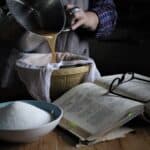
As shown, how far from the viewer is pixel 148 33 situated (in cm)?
247

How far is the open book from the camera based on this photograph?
74 cm

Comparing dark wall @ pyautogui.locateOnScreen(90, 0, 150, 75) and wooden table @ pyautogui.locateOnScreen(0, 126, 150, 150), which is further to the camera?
dark wall @ pyautogui.locateOnScreen(90, 0, 150, 75)

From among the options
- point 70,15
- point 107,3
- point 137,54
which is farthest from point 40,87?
point 137,54

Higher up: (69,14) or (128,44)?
(69,14)

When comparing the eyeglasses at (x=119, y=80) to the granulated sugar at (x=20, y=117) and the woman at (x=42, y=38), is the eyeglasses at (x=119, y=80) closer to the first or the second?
the granulated sugar at (x=20, y=117)

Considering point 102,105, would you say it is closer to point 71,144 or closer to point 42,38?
point 71,144

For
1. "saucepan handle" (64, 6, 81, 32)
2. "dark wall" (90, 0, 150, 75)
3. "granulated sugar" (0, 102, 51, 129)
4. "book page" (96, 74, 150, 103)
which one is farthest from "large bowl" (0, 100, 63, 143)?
"dark wall" (90, 0, 150, 75)

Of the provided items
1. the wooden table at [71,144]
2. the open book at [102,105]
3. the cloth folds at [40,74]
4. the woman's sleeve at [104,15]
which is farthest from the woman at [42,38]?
the wooden table at [71,144]

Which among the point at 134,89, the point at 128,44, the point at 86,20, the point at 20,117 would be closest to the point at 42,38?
the point at 86,20

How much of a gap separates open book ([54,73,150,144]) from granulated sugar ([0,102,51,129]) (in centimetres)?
9

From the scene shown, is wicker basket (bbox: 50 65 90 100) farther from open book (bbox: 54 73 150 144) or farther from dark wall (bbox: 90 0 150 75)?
dark wall (bbox: 90 0 150 75)

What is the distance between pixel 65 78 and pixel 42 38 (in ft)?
1.58

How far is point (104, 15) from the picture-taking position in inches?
59.4

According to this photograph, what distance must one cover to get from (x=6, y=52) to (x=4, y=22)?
0.43 ft
